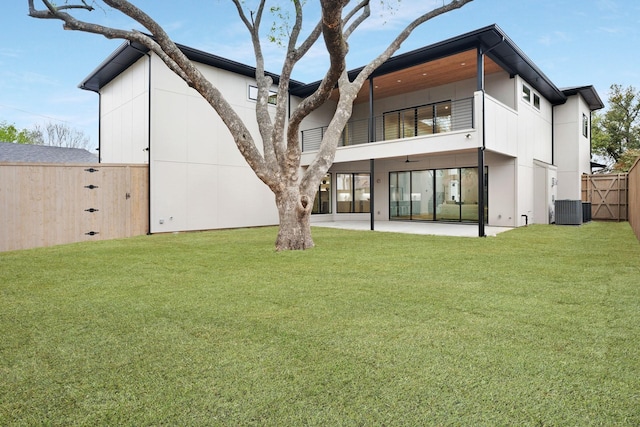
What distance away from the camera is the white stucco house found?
37.4ft

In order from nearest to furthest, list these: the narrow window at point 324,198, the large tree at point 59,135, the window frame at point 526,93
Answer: the window frame at point 526,93 → the narrow window at point 324,198 → the large tree at point 59,135

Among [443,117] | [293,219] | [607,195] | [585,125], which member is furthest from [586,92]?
[293,219]

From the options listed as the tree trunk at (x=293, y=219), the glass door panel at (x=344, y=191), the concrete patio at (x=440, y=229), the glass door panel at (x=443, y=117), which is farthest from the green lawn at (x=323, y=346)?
the glass door panel at (x=344, y=191)

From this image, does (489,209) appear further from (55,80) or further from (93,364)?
(55,80)

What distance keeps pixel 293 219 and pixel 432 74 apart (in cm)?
839

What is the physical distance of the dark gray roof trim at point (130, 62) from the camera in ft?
37.4

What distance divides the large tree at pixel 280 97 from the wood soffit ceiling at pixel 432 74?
2.96m

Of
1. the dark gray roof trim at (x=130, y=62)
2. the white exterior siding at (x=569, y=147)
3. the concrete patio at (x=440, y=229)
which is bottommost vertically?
the concrete patio at (x=440, y=229)

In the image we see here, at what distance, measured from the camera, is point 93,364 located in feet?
8.11

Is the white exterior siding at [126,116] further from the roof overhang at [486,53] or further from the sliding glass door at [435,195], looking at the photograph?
the sliding glass door at [435,195]

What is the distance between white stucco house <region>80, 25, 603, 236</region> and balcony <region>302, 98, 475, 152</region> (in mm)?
45

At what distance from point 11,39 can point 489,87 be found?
29520mm

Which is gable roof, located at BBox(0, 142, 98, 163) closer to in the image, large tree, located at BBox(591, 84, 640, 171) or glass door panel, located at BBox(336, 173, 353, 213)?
glass door panel, located at BBox(336, 173, 353, 213)

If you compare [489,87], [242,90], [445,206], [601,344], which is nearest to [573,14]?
[489,87]
